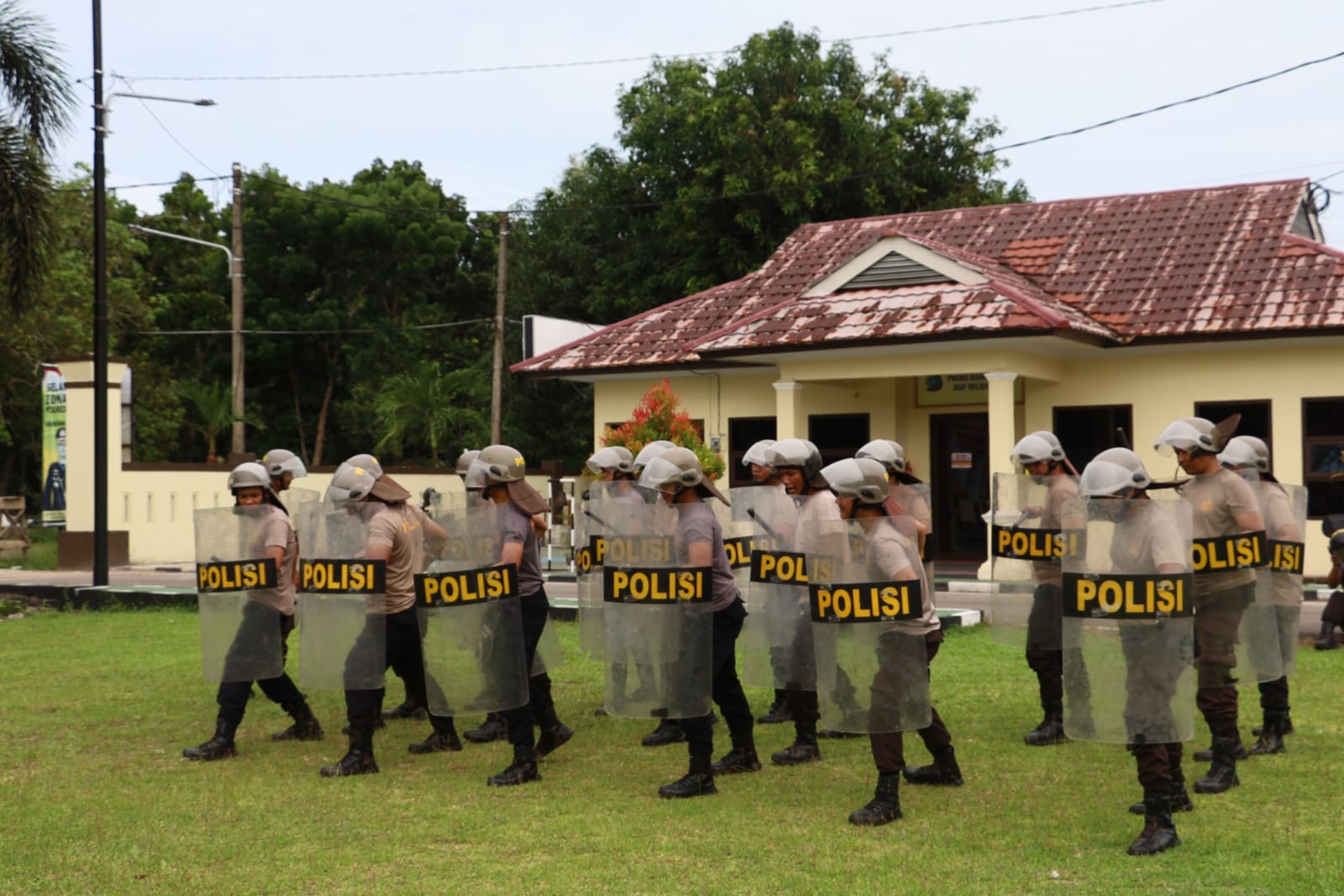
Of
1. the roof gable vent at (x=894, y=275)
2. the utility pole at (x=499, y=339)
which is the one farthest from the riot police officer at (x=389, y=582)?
the utility pole at (x=499, y=339)

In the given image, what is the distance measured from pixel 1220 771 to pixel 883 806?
186cm

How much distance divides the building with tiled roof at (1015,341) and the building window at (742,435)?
32 mm

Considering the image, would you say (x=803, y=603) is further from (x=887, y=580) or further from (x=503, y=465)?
(x=503, y=465)

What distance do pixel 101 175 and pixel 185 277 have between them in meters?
24.0

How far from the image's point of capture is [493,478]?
8.22 meters

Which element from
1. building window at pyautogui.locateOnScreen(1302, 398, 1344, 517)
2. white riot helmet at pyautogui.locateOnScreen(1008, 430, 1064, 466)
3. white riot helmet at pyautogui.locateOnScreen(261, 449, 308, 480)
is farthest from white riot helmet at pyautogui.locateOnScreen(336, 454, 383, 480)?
building window at pyautogui.locateOnScreen(1302, 398, 1344, 517)

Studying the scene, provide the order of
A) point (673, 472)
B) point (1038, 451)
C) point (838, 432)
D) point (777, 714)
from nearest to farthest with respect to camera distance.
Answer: point (673, 472) < point (1038, 451) < point (777, 714) < point (838, 432)

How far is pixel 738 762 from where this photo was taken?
8.22m

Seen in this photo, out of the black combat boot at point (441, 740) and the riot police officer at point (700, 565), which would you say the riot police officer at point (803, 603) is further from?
the black combat boot at point (441, 740)

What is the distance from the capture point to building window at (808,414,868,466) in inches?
914

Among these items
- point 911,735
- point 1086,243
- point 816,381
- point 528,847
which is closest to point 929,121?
point 1086,243

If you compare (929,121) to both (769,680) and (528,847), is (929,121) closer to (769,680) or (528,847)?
(769,680)

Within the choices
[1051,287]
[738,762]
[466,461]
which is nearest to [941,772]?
[738,762]

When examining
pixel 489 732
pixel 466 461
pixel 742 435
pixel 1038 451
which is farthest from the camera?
pixel 742 435
